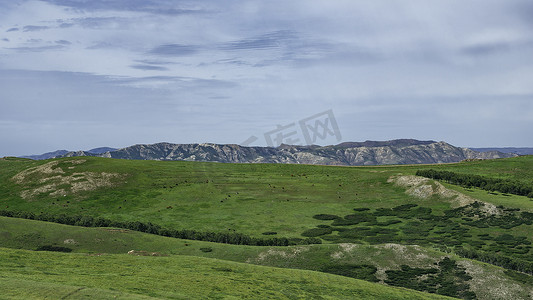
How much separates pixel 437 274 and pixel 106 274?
4882 cm

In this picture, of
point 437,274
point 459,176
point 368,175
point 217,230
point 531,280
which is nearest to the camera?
point 531,280

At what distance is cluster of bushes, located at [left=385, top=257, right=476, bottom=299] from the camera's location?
52500 millimetres

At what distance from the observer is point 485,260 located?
65.0 meters

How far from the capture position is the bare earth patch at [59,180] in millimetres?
117500

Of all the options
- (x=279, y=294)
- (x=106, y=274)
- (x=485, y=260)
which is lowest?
(x=485, y=260)

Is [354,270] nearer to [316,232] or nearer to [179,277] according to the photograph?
[316,232]

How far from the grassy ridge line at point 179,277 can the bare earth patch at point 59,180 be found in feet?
275

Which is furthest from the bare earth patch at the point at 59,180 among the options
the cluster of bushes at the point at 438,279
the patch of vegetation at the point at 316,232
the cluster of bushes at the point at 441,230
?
the cluster of bushes at the point at 438,279

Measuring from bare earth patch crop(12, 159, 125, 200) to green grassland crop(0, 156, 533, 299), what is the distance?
0.37 m

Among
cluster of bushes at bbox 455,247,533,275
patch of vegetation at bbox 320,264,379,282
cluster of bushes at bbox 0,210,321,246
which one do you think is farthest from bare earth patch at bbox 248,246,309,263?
cluster of bushes at bbox 455,247,533,275

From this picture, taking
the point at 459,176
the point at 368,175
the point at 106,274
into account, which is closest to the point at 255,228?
the point at 106,274

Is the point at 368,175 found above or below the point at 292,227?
above

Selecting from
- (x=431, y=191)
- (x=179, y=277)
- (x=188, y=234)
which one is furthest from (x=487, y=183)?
(x=179, y=277)

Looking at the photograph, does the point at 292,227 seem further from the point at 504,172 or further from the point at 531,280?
the point at 504,172
